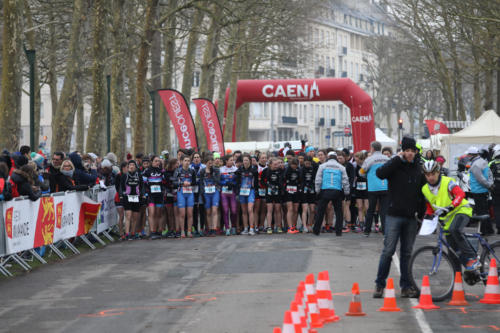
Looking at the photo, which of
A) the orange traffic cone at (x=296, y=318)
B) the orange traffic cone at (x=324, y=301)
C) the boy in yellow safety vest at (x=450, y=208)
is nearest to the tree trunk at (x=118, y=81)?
the boy in yellow safety vest at (x=450, y=208)

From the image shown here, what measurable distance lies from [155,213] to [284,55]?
89.6 ft

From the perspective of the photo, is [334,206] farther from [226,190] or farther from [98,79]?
[98,79]

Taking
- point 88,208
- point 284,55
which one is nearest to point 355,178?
point 88,208

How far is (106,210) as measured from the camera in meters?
20.0

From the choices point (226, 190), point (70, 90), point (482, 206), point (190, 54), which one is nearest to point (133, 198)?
point (226, 190)

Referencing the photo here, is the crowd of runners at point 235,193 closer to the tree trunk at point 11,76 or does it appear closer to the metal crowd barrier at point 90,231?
the metal crowd barrier at point 90,231

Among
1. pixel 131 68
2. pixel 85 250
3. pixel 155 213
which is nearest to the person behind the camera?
pixel 85 250

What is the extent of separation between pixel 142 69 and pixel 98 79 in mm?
3441

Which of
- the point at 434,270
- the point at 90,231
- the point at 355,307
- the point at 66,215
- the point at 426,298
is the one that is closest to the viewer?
the point at 355,307

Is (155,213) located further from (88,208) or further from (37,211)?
(37,211)

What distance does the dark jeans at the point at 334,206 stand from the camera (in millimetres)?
20109

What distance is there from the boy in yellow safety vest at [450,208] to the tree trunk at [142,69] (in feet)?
60.5

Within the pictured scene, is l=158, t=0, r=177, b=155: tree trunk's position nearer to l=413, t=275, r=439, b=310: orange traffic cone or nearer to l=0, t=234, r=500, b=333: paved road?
l=0, t=234, r=500, b=333: paved road

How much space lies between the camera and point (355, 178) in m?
21.3
